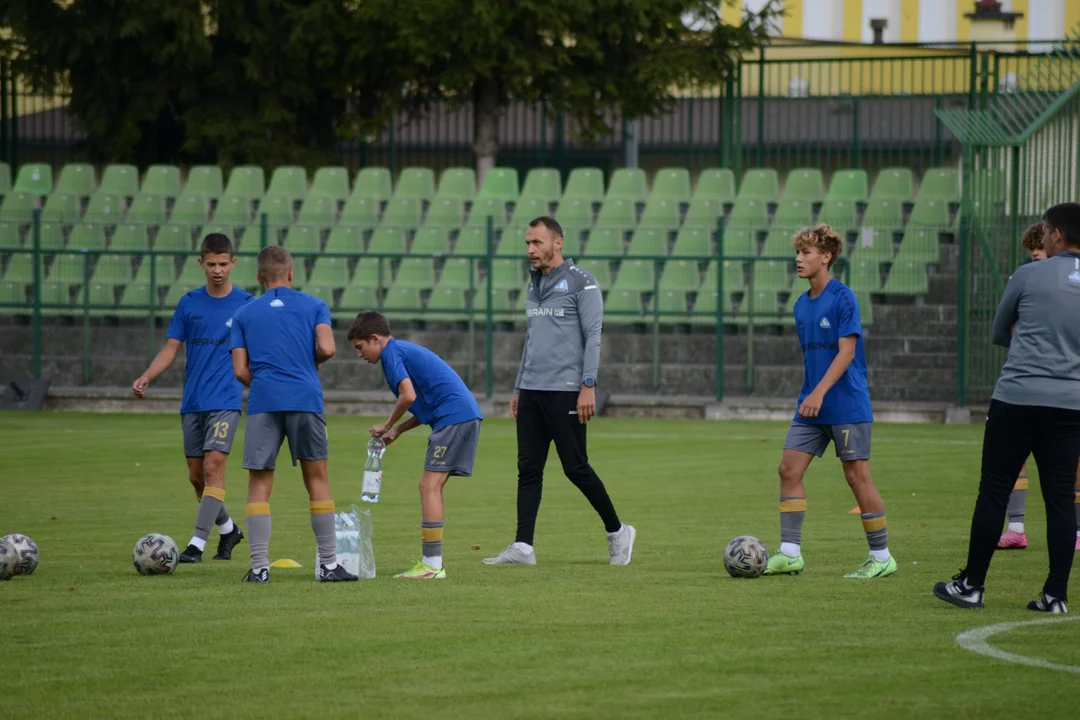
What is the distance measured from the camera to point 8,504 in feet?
45.4

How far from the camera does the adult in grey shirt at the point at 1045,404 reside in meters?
8.05

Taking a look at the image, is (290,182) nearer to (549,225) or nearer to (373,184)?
(373,184)

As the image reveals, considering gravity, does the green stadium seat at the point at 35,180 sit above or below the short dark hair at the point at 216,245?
above

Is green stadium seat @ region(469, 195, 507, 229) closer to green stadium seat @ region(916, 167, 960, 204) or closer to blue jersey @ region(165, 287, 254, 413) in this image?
green stadium seat @ region(916, 167, 960, 204)

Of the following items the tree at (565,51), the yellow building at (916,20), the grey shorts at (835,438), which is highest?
the yellow building at (916,20)

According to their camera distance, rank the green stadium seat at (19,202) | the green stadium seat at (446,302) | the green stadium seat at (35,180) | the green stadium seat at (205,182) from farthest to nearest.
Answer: the green stadium seat at (35,180)
the green stadium seat at (19,202)
the green stadium seat at (205,182)
the green stadium seat at (446,302)

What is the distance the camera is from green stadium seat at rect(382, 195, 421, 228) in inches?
1058

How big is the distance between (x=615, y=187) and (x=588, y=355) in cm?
1734

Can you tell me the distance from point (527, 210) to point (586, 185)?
3.94ft

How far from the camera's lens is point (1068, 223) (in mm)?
8172

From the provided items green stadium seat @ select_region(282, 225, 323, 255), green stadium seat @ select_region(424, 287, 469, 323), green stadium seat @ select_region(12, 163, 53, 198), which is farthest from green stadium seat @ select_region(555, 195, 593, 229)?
green stadium seat @ select_region(12, 163, 53, 198)

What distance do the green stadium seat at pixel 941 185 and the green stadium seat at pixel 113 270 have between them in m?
12.4

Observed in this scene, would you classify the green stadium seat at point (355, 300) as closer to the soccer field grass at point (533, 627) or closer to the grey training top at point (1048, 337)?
the soccer field grass at point (533, 627)

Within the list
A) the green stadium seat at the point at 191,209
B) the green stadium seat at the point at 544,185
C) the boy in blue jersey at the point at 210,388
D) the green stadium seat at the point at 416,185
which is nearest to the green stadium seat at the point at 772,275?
the green stadium seat at the point at 544,185
